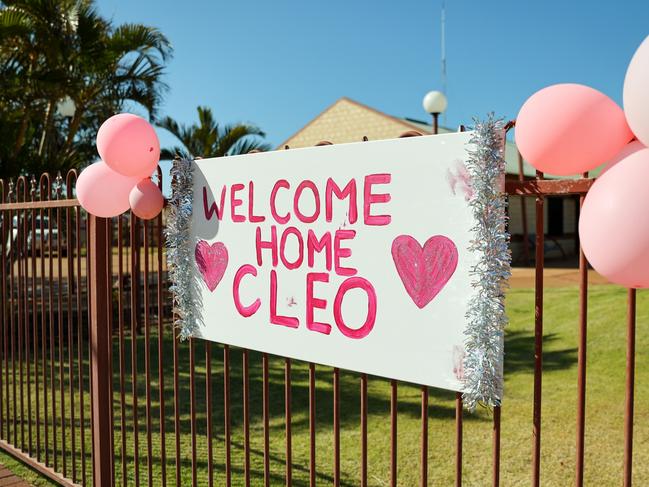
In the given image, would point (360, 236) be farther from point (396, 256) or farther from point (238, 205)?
point (238, 205)

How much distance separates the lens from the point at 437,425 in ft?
16.6

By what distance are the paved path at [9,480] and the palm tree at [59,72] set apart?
456 centimetres

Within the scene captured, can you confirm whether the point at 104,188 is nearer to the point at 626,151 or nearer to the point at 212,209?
the point at 212,209

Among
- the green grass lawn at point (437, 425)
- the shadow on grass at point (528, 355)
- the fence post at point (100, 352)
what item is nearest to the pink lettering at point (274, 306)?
the fence post at point (100, 352)

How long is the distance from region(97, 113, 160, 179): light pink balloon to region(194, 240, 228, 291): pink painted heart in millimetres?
489

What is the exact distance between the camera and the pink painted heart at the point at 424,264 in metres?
2.01

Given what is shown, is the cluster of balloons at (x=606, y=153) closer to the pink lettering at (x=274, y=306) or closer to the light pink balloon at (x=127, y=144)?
the pink lettering at (x=274, y=306)

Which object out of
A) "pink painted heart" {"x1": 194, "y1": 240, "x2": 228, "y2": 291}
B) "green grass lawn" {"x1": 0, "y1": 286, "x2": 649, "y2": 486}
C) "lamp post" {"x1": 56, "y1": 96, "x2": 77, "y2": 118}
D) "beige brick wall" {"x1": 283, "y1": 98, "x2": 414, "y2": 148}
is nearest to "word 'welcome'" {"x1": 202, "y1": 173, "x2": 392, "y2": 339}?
"pink painted heart" {"x1": 194, "y1": 240, "x2": 228, "y2": 291}

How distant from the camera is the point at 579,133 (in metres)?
1.62

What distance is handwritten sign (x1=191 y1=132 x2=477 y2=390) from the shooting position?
2.01m

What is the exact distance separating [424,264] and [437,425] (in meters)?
3.38

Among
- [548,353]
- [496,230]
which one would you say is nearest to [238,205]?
[496,230]

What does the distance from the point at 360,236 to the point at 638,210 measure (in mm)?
1012

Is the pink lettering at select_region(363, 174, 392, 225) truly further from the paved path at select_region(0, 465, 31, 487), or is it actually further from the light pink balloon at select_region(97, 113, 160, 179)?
the paved path at select_region(0, 465, 31, 487)
